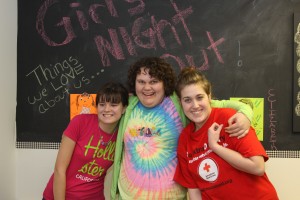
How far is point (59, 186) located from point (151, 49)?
109 centimetres

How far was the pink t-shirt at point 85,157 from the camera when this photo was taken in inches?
59.5

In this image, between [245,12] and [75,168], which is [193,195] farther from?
[245,12]

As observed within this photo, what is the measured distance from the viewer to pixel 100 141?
5.02ft

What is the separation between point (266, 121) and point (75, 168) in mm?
1295

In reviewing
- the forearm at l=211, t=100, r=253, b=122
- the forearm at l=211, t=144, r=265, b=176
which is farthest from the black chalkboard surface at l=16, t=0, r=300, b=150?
the forearm at l=211, t=144, r=265, b=176

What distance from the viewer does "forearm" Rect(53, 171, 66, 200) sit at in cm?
147

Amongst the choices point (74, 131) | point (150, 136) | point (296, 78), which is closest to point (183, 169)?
point (150, 136)

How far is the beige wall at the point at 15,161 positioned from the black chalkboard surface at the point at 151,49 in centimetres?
7

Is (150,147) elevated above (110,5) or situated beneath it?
situated beneath

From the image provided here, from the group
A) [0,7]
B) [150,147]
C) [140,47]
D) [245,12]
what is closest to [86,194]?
[150,147]

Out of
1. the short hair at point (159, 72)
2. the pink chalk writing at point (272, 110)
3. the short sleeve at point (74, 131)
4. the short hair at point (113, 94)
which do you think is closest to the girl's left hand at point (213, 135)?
the short hair at point (159, 72)

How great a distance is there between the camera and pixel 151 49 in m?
2.00

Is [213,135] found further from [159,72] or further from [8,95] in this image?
[8,95]

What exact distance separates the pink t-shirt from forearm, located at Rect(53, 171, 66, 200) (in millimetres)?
51
